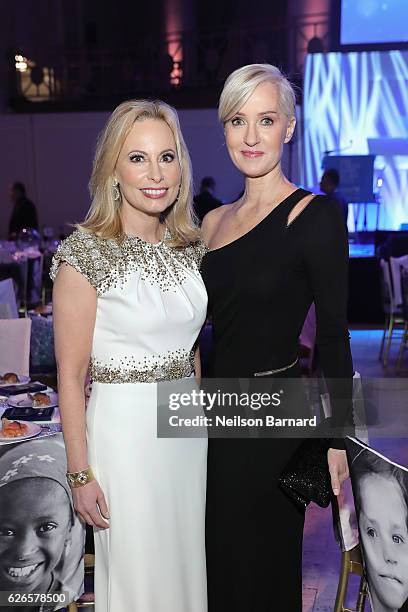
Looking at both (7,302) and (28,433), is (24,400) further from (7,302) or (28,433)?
(7,302)

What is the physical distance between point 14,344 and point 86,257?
167 centimetres

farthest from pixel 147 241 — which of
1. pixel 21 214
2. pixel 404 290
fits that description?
pixel 21 214

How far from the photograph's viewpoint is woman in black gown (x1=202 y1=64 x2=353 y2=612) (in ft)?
5.66

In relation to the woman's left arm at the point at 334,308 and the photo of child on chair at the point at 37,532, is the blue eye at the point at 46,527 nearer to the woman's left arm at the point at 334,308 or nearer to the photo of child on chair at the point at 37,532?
the photo of child on chair at the point at 37,532

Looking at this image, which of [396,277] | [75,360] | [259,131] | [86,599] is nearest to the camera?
[75,360]

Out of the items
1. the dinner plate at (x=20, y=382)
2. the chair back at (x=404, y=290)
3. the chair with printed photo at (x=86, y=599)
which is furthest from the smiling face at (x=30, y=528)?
the chair back at (x=404, y=290)

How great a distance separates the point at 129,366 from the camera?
173 centimetres

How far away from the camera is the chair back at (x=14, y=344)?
320cm

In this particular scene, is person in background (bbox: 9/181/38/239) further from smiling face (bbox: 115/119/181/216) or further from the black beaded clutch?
the black beaded clutch

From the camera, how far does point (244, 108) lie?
5.78 feet

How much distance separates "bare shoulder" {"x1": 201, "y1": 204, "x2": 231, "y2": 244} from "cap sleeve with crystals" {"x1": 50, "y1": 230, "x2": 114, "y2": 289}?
1.34ft

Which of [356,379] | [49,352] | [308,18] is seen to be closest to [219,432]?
[356,379]

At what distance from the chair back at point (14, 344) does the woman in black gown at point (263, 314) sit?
1534mm

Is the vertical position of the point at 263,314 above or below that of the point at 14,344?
above
